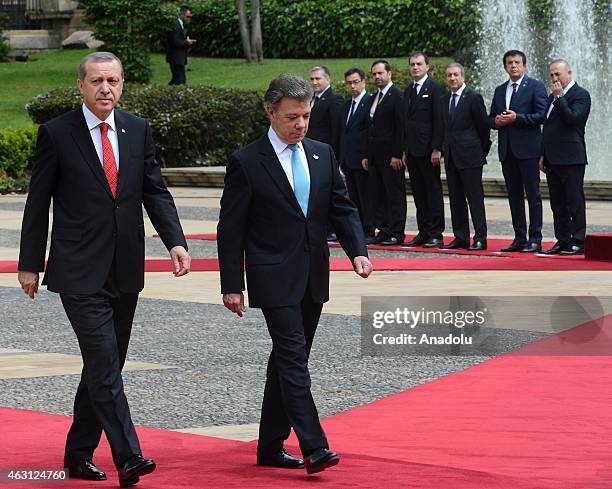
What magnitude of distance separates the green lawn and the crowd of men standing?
17217 mm

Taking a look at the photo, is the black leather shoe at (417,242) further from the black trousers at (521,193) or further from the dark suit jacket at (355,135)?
the black trousers at (521,193)

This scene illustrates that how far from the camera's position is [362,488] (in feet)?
19.2

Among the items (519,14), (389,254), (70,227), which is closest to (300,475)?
(70,227)

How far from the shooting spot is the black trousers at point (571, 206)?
47.9 feet

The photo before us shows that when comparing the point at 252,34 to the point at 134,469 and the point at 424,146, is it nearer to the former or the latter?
the point at 424,146

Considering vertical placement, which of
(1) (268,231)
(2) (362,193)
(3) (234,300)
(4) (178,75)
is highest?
(1) (268,231)

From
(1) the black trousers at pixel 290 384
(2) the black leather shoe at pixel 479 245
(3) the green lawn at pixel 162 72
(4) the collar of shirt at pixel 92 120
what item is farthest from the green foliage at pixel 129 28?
(1) the black trousers at pixel 290 384

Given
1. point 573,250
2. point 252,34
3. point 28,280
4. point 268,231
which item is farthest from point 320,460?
point 252,34

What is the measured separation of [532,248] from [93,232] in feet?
30.3

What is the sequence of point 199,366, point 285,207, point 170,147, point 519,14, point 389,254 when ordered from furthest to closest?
point 519,14
point 170,147
point 389,254
point 199,366
point 285,207

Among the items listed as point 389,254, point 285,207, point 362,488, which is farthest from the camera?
point 389,254

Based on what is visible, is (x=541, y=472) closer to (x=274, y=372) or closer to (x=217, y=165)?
(x=274, y=372)

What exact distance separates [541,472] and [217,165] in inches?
846

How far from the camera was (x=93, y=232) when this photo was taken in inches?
245
